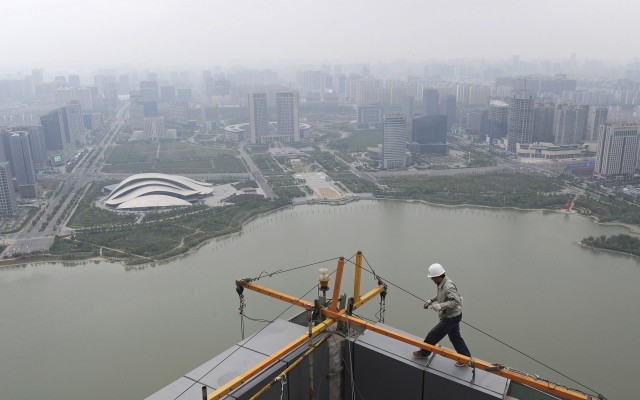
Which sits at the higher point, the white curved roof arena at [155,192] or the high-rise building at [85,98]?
the high-rise building at [85,98]

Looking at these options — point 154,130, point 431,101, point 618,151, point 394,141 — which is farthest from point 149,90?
point 618,151

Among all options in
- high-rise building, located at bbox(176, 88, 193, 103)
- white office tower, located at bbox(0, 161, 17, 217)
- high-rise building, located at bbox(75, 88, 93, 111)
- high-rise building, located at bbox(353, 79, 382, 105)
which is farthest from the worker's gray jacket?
high-rise building, located at bbox(176, 88, 193, 103)

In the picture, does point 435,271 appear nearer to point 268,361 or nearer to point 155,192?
point 268,361

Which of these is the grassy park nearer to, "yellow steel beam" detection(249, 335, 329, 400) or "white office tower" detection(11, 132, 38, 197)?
"white office tower" detection(11, 132, 38, 197)

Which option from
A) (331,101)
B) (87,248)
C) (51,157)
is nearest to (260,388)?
(87,248)

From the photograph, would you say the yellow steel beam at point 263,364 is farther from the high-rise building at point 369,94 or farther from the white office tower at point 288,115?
the high-rise building at point 369,94

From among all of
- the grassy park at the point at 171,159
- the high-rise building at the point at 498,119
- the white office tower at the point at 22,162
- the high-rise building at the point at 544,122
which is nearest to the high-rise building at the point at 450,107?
the high-rise building at the point at 498,119
